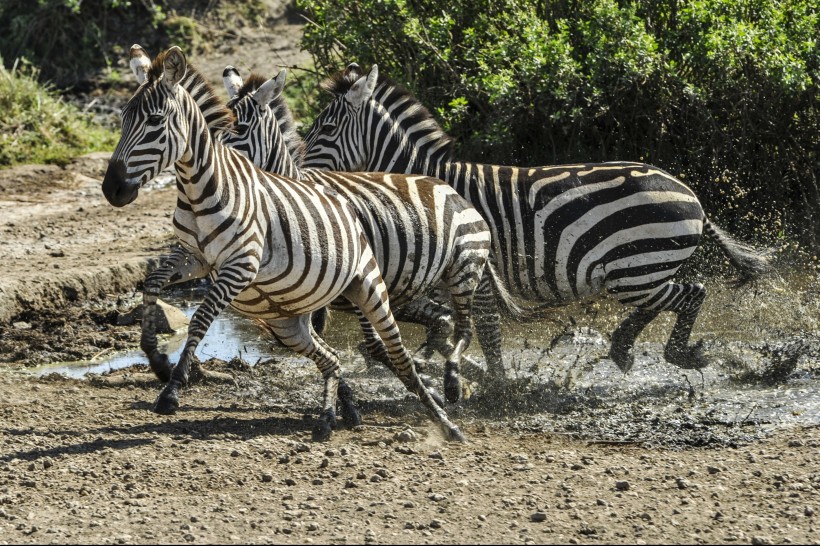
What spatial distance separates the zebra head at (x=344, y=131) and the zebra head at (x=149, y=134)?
9.39 feet

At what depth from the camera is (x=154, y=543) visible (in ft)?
16.5

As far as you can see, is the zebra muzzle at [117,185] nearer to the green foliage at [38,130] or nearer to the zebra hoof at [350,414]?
the zebra hoof at [350,414]

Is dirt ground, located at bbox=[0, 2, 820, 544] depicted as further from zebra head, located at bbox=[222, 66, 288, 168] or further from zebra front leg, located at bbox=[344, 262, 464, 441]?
zebra head, located at bbox=[222, 66, 288, 168]

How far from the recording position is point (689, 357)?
877 centimetres

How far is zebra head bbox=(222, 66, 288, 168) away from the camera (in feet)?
27.8

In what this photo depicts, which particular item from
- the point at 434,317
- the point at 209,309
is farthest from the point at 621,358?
the point at 209,309

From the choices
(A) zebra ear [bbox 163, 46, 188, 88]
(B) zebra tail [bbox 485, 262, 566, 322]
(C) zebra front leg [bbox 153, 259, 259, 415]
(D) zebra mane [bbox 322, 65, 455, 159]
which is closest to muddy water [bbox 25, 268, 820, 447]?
(B) zebra tail [bbox 485, 262, 566, 322]

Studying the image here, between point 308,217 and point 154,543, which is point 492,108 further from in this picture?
point 154,543

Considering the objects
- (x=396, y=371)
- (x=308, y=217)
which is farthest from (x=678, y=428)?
(x=308, y=217)

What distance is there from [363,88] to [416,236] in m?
2.02

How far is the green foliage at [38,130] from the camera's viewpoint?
588 inches

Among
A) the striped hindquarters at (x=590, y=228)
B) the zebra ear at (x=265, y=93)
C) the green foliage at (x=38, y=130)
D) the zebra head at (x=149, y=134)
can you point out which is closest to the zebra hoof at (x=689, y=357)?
the striped hindquarters at (x=590, y=228)

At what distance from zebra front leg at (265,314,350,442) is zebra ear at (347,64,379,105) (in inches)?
97.4

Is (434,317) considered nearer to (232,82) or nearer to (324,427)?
(324,427)
